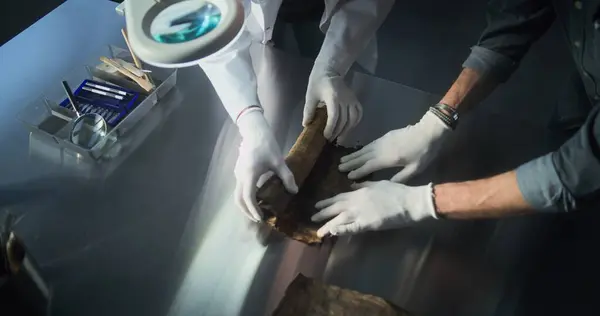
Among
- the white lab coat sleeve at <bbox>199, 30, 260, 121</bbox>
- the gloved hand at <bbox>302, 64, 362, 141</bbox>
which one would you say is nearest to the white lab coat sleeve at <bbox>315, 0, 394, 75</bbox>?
the gloved hand at <bbox>302, 64, 362, 141</bbox>

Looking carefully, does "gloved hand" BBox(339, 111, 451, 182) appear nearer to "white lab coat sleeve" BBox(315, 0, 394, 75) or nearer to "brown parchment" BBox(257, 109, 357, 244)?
"brown parchment" BBox(257, 109, 357, 244)

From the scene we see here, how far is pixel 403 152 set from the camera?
3.52 ft

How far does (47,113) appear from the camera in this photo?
1.14 m

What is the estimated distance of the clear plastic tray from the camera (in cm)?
110

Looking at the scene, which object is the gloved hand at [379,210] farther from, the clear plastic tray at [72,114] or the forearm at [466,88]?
the clear plastic tray at [72,114]

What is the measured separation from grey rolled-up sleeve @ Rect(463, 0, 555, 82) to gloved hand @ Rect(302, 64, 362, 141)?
0.24 m

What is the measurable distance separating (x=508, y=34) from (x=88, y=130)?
80cm

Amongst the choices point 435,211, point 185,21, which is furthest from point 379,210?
point 185,21

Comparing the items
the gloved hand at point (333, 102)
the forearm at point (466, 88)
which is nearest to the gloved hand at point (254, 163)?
the gloved hand at point (333, 102)

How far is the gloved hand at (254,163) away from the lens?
98 cm

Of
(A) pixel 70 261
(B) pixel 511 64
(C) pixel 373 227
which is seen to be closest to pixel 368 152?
(C) pixel 373 227

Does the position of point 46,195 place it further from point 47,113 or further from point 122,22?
point 122,22

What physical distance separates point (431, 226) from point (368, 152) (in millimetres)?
181

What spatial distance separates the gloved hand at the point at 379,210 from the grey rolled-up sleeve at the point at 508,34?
0.97ft
